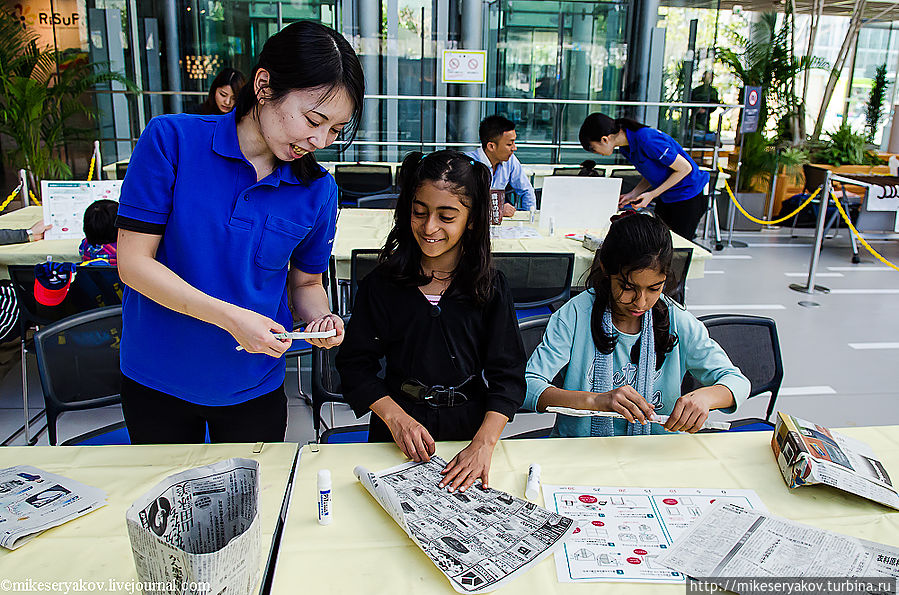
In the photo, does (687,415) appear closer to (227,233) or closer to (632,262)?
(632,262)

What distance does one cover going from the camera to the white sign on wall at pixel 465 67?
7.05 meters

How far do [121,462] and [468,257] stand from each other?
94cm

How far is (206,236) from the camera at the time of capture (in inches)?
54.6

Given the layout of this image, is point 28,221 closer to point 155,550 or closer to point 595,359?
point 595,359

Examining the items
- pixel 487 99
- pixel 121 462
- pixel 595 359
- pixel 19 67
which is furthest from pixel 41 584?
pixel 19 67

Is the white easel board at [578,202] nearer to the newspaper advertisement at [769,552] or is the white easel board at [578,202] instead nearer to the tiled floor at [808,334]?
the tiled floor at [808,334]

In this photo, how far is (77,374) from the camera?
2.04 metres

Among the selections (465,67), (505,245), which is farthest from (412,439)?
(465,67)

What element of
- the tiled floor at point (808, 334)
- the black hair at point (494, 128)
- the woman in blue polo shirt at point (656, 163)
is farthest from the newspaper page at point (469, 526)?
the woman in blue polo shirt at point (656, 163)

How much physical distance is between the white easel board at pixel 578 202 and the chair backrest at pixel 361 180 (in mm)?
2132

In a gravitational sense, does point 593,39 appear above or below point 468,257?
above

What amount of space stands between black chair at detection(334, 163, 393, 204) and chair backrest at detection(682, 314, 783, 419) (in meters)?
4.13

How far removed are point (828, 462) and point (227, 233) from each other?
137 centimetres

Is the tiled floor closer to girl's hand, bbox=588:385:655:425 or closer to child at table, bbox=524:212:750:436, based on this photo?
child at table, bbox=524:212:750:436
